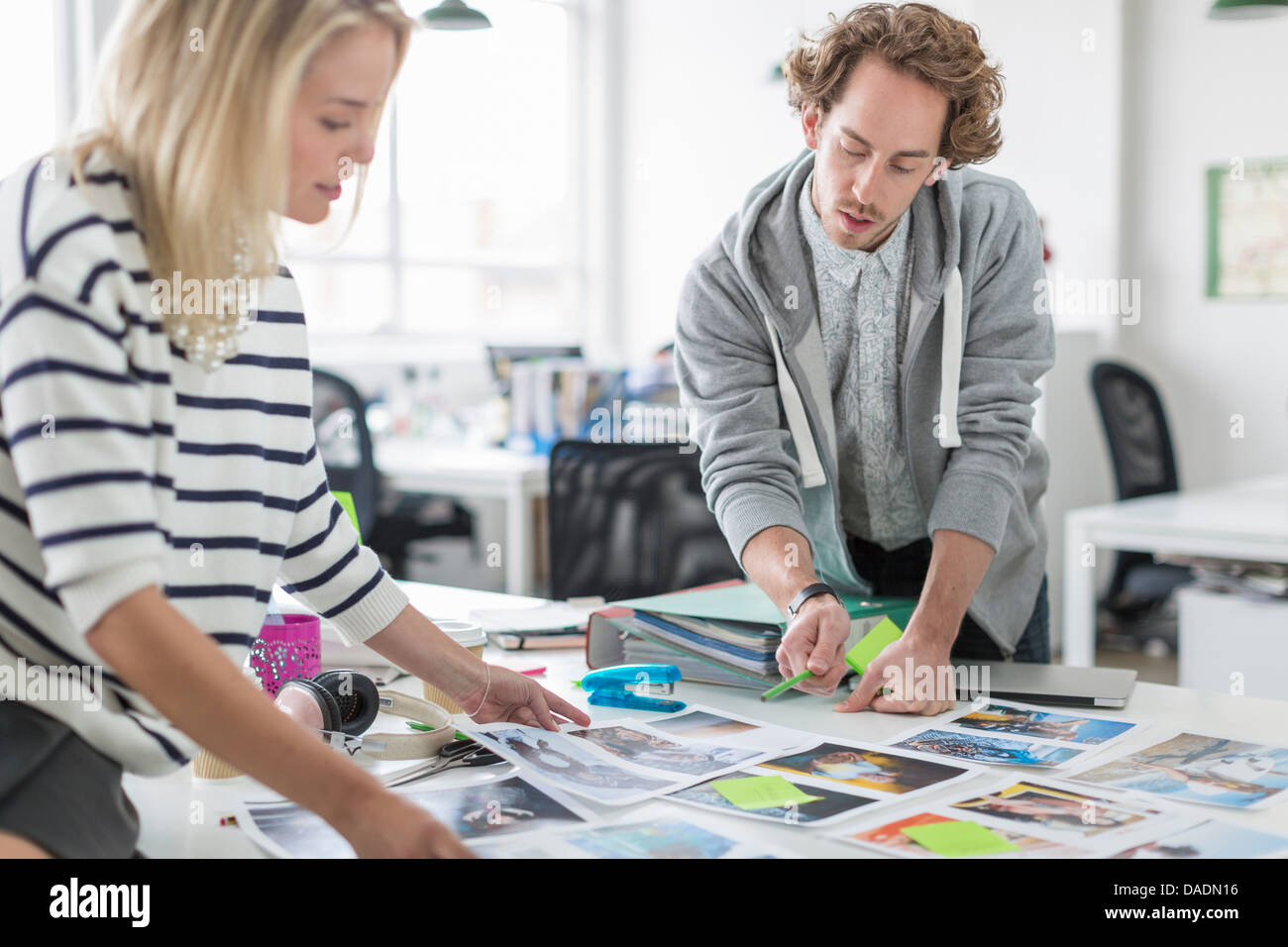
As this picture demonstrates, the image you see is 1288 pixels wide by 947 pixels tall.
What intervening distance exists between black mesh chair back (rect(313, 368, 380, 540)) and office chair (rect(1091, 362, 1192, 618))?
2.31 m

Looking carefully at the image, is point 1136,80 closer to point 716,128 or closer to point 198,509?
point 716,128

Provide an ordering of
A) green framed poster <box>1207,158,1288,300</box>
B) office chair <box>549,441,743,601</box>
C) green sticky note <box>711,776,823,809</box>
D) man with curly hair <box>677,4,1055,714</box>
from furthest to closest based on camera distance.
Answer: green framed poster <box>1207,158,1288,300</box>, office chair <box>549,441,743,601</box>, man with curly hair <box>677,4,1055,714</box>, green sticky note <box>711,776,823,809</box>

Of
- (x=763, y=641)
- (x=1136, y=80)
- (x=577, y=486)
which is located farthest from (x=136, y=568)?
(x=1136, y=80)

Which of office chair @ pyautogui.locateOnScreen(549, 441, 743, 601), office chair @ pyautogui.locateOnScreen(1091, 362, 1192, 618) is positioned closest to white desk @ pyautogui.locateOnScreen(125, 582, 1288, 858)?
office chair @ pyautogui.locateOnScreen(549, 441, 743, 601)

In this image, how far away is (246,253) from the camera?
0.89 meters

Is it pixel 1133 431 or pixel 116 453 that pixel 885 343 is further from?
pixel 1133 431

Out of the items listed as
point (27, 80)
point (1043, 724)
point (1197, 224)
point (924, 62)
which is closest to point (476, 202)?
point (27, 80)

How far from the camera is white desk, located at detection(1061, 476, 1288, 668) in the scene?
2.83 metres

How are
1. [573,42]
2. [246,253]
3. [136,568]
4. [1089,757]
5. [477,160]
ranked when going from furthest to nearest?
[573,42] < [477,160] < [1089,757] < [246,253] < [136,568]

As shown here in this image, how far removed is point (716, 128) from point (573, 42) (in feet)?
3.05

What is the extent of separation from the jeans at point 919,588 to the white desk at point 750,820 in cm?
25

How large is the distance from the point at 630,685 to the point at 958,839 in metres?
0.53

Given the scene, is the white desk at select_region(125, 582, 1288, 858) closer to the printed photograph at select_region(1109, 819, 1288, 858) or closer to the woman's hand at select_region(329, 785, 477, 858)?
the printed photograph at select_region(1109, 819, 1288, 858)

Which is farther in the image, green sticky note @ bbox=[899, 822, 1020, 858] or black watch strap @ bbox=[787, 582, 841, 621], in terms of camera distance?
black watch strap @ bbox=[787, 582, 841, 621]
